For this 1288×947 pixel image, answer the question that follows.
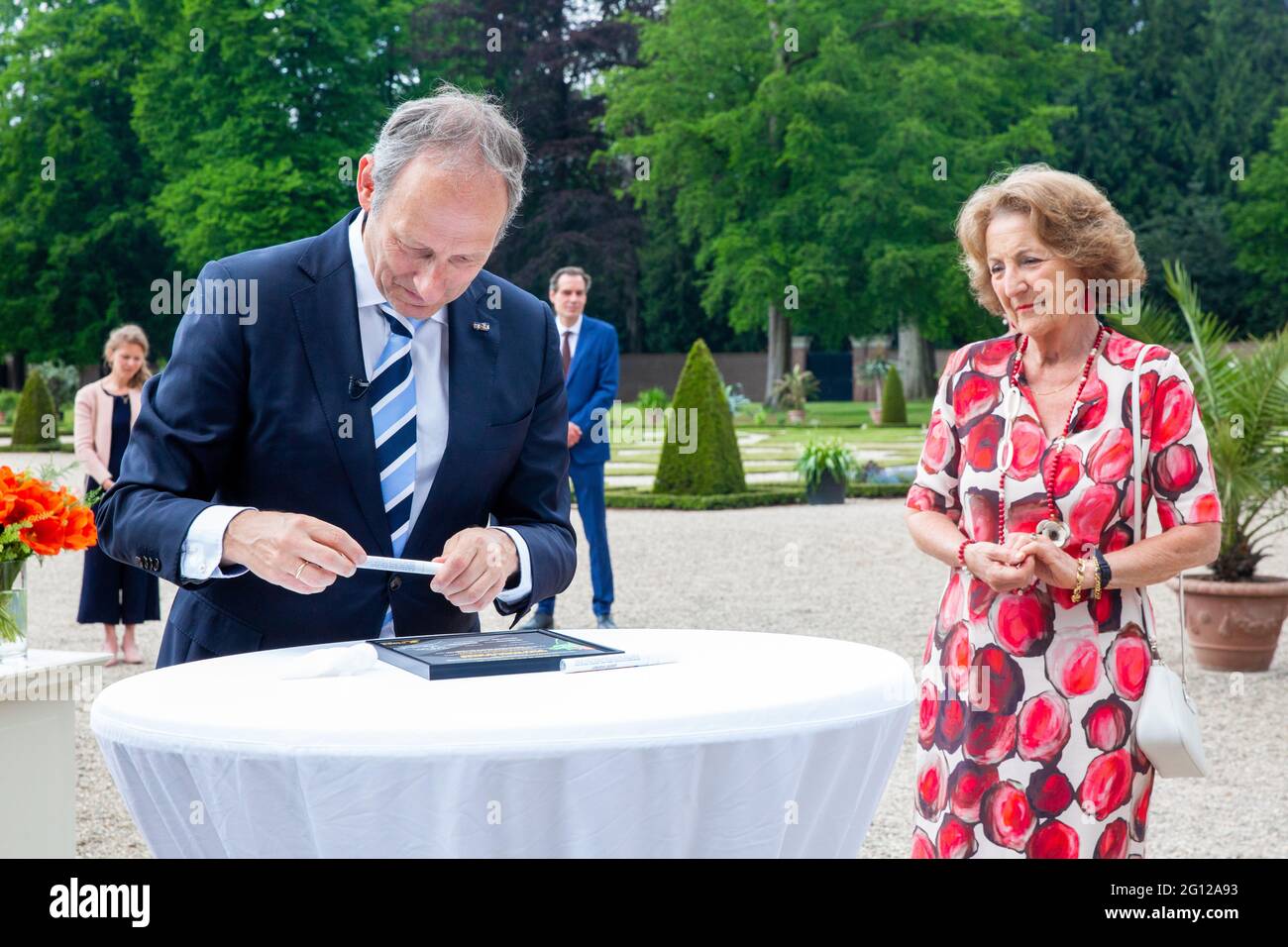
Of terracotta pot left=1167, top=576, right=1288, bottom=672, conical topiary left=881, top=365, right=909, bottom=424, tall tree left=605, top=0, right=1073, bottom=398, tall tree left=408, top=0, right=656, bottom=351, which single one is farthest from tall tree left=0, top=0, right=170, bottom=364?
terracotta pot left=1167, top=576, right=1288, bottom=672

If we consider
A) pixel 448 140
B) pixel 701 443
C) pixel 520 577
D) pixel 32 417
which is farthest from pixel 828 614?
pixel 32 417

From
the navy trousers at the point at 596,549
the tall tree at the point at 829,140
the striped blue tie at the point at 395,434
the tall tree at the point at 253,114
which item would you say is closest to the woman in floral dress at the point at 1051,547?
the striped blue tie at the point at 395,434

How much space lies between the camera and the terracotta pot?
7391mm

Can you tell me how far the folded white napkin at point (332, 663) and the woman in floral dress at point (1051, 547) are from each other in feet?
4.32

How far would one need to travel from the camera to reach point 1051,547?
2.79 meters

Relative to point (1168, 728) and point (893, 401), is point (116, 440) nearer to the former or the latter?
point (1168, 728)

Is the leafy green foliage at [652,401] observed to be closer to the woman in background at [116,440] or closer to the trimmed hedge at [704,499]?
the trimmed hedge at [704,499]

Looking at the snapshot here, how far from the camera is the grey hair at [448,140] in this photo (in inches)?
91.0

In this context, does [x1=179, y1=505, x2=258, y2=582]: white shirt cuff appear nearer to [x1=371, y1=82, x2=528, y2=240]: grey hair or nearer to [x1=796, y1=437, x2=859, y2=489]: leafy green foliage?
[x1=371, y1=82, x2=528, y2=240]: grey hair

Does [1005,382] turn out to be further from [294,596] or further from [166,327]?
[166,327]

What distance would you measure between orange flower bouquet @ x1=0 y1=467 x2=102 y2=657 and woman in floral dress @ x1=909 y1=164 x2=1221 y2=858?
2173 millimetres

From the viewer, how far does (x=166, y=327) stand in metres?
36.9

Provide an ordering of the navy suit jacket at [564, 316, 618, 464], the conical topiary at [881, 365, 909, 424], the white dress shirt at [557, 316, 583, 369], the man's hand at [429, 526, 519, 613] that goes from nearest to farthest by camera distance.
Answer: the man's hand at [429, 526, 519, 613], the navy suit jacket at [564, 316, 618, 464], the white dress shirt at [557, 316, 583, 369], the conical topiary at [881, 365, 909, 424]
